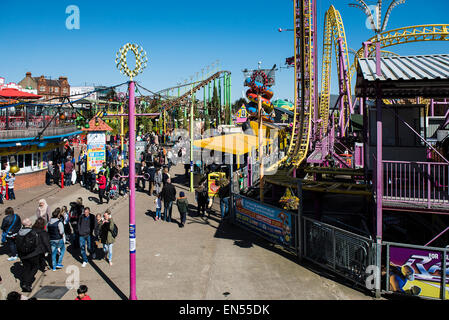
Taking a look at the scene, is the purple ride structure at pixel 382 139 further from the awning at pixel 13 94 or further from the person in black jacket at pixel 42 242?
the awning at pixel 13 94

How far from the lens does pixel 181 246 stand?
11.8 metres

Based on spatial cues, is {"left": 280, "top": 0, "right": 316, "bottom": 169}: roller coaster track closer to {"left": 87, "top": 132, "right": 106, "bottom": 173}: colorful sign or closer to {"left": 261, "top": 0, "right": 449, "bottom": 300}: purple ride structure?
{"left": 261, "top": 0, "right": 449, "bottom": 300}: purple ride structure

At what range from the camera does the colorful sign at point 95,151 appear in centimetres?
1969

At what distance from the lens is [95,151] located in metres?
19.7

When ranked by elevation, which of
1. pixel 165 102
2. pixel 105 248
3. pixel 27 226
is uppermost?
pixel 165 102

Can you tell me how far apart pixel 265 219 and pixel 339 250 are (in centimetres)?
335

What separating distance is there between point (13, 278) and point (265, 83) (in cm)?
1036

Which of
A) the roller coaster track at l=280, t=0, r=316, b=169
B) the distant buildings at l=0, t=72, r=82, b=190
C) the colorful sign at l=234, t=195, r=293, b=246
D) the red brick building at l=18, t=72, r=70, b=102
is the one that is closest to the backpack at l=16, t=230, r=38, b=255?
the colorful sign at l=234, t=195, r=293, b=246

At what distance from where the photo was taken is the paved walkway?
28.2 ft

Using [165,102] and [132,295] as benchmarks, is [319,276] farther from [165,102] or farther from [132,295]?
[165,102]

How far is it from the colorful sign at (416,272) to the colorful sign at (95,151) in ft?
51.0

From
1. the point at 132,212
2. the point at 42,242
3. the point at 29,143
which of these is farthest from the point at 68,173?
the point at 132,212
